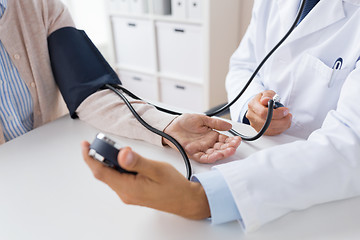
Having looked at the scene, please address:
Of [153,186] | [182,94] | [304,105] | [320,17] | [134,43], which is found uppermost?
[320,17]

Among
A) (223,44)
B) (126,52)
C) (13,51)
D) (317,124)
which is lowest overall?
(126,52)

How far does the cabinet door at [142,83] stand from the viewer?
2.57 m

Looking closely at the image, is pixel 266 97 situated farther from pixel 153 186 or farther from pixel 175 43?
pixel 175 43

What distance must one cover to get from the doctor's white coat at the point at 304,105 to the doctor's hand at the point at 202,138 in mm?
101

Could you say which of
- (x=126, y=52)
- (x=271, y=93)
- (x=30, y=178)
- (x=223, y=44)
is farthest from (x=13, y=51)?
(x=126, y=52)

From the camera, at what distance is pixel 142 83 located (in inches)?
104

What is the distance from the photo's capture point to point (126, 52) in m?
2.63

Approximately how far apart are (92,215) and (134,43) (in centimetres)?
211

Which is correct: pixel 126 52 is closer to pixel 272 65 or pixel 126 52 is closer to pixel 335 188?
pixel 272 65

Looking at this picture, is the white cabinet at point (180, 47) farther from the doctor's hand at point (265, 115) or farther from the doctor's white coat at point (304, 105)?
the doctor's hand at point (265, 115)

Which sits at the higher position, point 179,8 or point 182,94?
point 179,8

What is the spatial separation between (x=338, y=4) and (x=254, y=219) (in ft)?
2.07

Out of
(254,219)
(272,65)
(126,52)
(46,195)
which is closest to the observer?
(254,219)

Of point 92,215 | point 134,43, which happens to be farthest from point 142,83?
point 92,215
